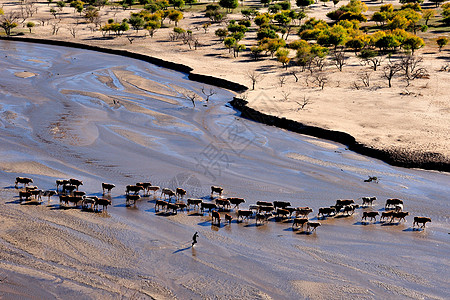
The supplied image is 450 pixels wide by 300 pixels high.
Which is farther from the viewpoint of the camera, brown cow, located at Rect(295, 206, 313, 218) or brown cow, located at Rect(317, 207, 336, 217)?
brown cow, located at Rect(317, 207, 336, 217)

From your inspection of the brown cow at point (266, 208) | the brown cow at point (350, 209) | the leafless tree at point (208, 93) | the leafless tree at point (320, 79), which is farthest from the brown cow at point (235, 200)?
the leafless tree at point (320, 79)

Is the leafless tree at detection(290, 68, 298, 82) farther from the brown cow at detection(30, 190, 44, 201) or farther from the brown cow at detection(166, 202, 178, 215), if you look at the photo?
the brown cow at detection(30, 190, 44, 201)

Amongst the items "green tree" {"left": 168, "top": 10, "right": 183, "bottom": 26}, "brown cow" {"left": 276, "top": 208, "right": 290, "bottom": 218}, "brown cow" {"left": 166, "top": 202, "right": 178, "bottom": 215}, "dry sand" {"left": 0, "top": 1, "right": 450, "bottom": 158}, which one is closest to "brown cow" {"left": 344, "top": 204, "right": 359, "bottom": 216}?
"brown cow" {"left": 276, "top": 208, "right": 290, "bottom": 218}

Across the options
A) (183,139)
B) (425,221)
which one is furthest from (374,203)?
(183,139)

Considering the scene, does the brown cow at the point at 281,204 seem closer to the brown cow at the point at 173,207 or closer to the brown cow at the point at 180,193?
the brown cow at the point at 180,193

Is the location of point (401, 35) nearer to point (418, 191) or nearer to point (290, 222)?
point (418, 191)
